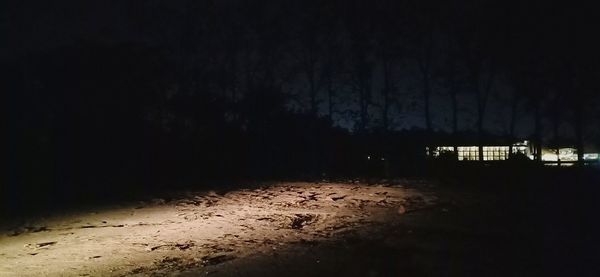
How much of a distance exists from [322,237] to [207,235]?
96.7 inches

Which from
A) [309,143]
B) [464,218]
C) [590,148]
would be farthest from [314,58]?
[464,218]

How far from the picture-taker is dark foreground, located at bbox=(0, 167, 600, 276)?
7434 millimetres

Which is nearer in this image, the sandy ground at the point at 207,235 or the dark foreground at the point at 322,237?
the dark foreground at the point at 322,237

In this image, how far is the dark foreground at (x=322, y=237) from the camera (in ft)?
24.4

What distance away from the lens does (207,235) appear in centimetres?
1027

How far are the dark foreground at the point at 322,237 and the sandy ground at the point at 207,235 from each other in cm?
3

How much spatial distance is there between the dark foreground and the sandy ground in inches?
1.2

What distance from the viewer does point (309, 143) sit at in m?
33.0

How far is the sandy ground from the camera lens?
7758mm

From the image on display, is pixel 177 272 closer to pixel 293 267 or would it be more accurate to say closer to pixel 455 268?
pixel 293 267

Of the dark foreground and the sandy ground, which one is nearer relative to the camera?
the dark foreground

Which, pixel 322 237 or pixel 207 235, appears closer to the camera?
pixel 322 237

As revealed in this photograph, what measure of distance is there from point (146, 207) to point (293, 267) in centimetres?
901

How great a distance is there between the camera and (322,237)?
32.5 feet
